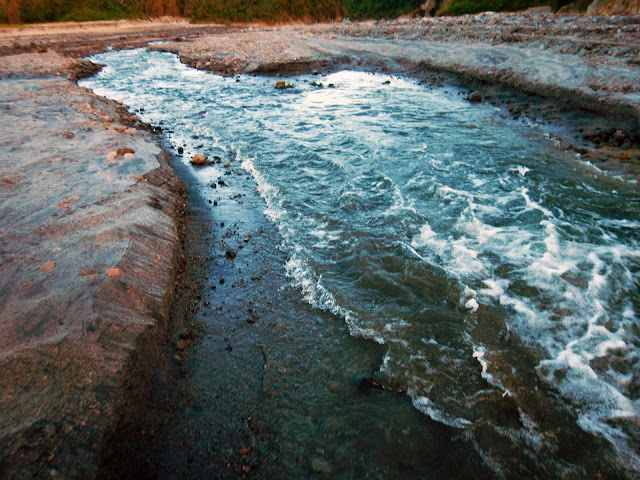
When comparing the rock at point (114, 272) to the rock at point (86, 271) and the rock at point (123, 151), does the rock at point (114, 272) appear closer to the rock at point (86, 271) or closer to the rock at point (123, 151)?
the rock at point (86, 271)

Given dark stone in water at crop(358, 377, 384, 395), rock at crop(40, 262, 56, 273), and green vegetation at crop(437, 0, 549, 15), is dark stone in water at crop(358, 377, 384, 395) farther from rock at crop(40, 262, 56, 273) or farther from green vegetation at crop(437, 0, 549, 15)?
green vegetation at crop(437, 0, 549, 15)

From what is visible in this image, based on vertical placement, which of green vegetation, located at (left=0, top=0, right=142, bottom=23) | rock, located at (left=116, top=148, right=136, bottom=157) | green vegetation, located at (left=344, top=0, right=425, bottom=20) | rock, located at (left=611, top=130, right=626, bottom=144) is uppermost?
green vegetation, located at (left=344, top=0, right=425, bottom=20)

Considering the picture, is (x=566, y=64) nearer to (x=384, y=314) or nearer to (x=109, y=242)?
(x=384, y=314)

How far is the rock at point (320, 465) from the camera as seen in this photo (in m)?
3.04

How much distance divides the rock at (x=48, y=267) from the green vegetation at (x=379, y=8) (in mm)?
62168

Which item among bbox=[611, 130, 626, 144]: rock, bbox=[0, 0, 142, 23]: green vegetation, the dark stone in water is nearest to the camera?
the dark stone in water

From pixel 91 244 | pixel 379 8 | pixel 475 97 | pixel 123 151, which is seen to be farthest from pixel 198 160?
pixel 379 8

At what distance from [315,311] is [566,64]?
1585 cm

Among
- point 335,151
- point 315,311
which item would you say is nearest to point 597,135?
point 335,151

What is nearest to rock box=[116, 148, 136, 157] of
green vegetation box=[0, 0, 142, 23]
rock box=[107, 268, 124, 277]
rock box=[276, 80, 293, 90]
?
rock box=[107, 268, 124, 277]

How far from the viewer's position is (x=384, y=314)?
4.60 meters

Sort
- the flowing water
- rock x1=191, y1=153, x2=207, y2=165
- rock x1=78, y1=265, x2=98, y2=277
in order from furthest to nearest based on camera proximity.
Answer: rock x1=191, y1=153, x2=207, y2=165 → rock x1=78, y1=265, x2=98, y2=277 → the flowing water

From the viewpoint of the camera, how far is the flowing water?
3.58 metres

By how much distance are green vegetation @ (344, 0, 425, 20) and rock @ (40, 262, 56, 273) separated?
204ft
